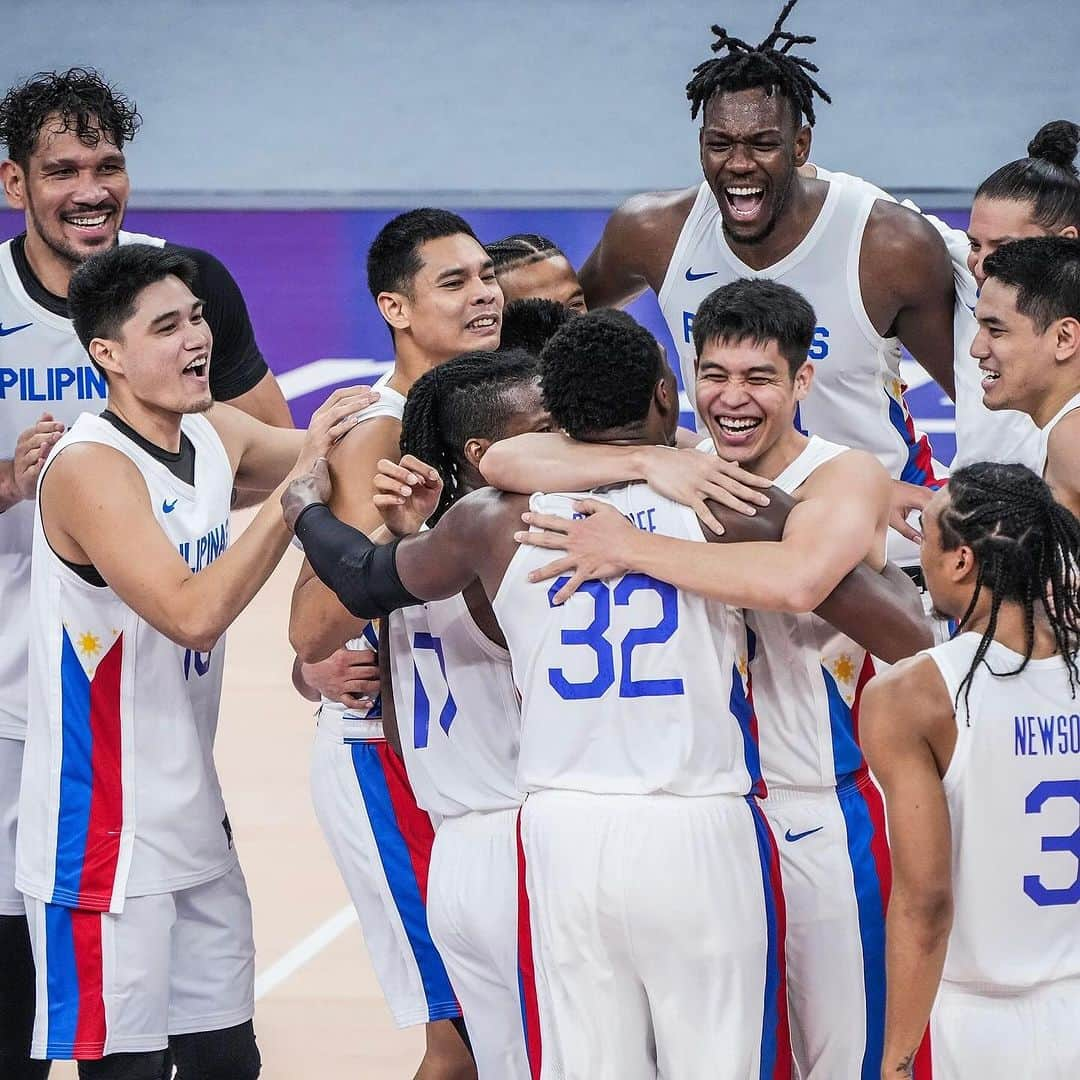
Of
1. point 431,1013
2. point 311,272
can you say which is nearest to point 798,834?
point 431,1013

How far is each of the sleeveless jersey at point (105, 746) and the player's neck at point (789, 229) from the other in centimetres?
180

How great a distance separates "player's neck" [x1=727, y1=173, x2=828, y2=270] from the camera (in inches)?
198


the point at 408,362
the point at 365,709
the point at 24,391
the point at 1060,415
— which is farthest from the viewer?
the point at 24,391

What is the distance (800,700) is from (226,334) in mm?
2157

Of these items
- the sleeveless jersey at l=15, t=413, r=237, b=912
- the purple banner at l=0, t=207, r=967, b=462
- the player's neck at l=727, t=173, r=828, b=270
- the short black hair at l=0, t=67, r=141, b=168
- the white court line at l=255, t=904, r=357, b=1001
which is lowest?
the white court line at l=255, t=904, r=357, b=1001

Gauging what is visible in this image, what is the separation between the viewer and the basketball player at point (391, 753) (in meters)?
4.18

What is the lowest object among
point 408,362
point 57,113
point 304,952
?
point 304,952

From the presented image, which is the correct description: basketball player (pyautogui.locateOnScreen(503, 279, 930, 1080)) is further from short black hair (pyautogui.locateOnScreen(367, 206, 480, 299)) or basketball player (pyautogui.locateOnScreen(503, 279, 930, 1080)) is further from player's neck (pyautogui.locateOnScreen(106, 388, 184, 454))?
player's neck (pyautogui.locateOnScreen(106, 388, 184, 454))

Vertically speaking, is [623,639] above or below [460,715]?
above

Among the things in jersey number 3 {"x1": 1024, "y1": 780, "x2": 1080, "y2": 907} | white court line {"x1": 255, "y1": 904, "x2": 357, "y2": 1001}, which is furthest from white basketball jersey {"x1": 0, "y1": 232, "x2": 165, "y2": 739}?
jersey number 3 {"x1": 1024, "y1": 780, "x2": 1080, "y2": 907}

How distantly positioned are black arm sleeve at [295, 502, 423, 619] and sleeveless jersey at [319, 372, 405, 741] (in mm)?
559

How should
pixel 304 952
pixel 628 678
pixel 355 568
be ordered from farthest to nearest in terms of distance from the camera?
pixel 304 952 < pixel 355 568 < pixel 628 678

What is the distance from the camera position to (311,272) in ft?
38.4

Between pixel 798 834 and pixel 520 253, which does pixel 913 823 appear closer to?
pixel 798 834
